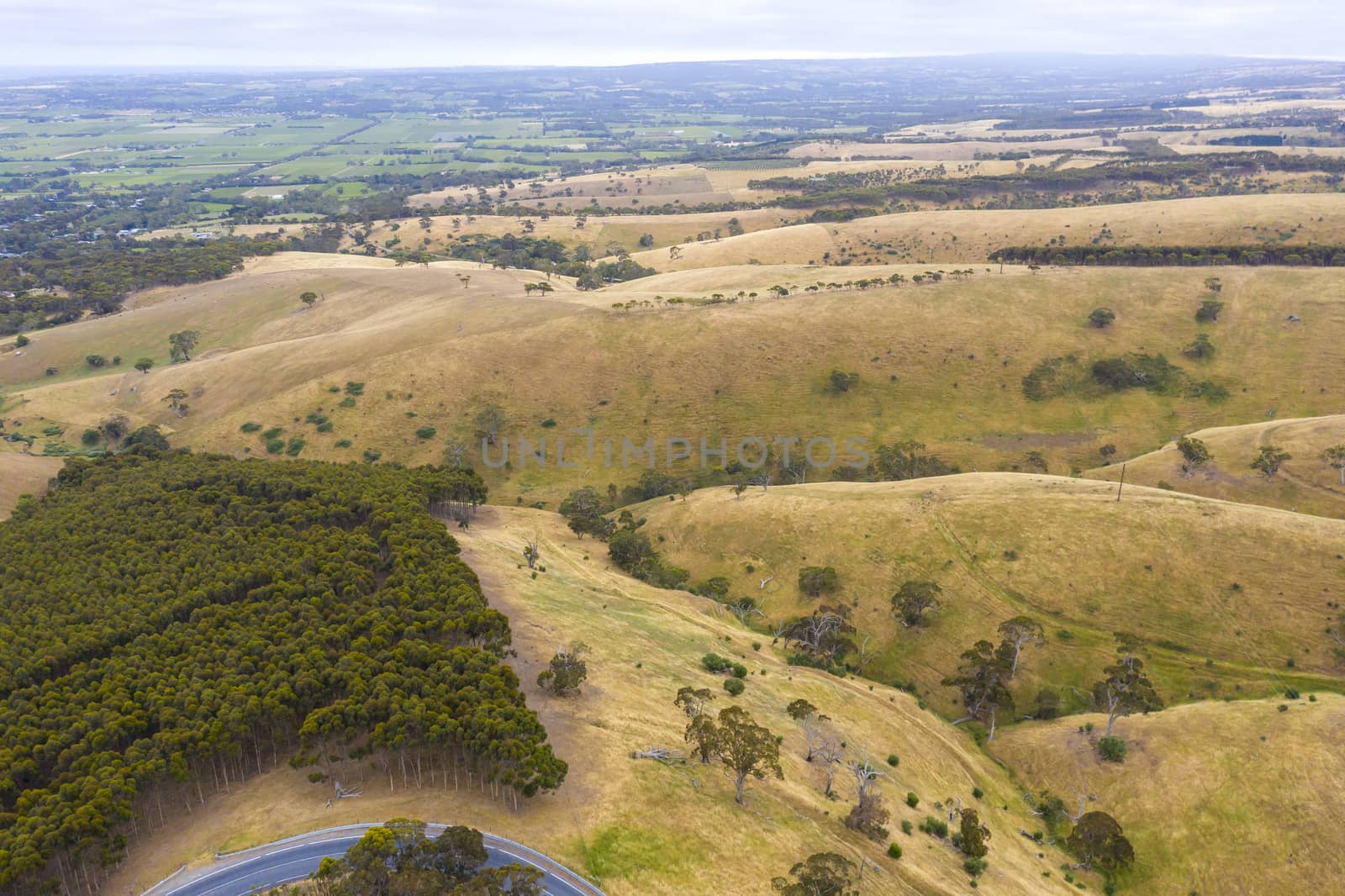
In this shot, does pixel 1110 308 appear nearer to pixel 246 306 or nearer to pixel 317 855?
pixel 317 855

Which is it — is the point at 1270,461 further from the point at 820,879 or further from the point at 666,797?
the point at 666,797

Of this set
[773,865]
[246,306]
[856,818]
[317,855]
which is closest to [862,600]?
[856,818]

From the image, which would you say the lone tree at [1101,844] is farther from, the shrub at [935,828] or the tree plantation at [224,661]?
the tree plantation at [224,661]

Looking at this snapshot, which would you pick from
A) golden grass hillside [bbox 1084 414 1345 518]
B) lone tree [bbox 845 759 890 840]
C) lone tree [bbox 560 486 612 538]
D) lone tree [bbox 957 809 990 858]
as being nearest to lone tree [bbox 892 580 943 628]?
lone tree [bbox 957 809 990 858]

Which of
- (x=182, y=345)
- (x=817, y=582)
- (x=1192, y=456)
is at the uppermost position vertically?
(x=182, y=345)

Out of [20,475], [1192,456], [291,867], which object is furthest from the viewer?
[20,475]

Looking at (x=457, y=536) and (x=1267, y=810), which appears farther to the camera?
(x=457, y=536)

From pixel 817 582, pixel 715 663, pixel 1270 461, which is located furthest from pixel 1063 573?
pixel 1270 461
